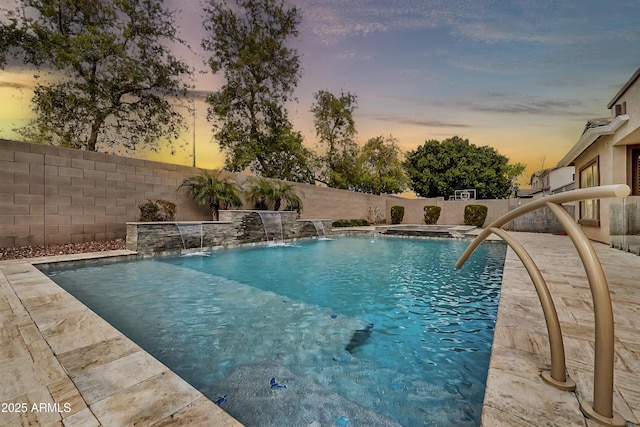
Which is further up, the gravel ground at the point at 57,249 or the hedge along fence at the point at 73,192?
the hedge along fence at the point at 73,192

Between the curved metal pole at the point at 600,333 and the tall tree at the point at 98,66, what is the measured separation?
13402mm

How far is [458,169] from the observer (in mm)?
27609

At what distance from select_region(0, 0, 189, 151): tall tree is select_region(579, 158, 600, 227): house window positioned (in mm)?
15733

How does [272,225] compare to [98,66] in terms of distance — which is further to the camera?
[272,225]

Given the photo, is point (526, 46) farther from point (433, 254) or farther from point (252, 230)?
point (252, 230)

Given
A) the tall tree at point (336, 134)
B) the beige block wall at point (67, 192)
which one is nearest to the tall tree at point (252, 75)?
the tall tree at point (336, 134)

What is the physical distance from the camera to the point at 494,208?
20.0 meters

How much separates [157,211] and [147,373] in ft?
26.5

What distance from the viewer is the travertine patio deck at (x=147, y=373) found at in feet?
4.27

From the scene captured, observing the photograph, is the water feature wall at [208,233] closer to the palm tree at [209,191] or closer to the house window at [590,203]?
the palm tree at [209,191]

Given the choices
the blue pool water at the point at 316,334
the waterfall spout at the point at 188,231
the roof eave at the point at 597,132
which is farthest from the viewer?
the waterfall spout at the point at 188,231

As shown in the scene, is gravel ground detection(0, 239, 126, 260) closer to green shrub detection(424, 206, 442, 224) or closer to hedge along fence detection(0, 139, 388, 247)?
hedge along fence detection(0, 139, 388, 247)

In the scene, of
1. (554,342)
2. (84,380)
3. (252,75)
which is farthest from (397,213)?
(84,380)

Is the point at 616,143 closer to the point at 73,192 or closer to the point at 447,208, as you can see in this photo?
the point at 73,192
